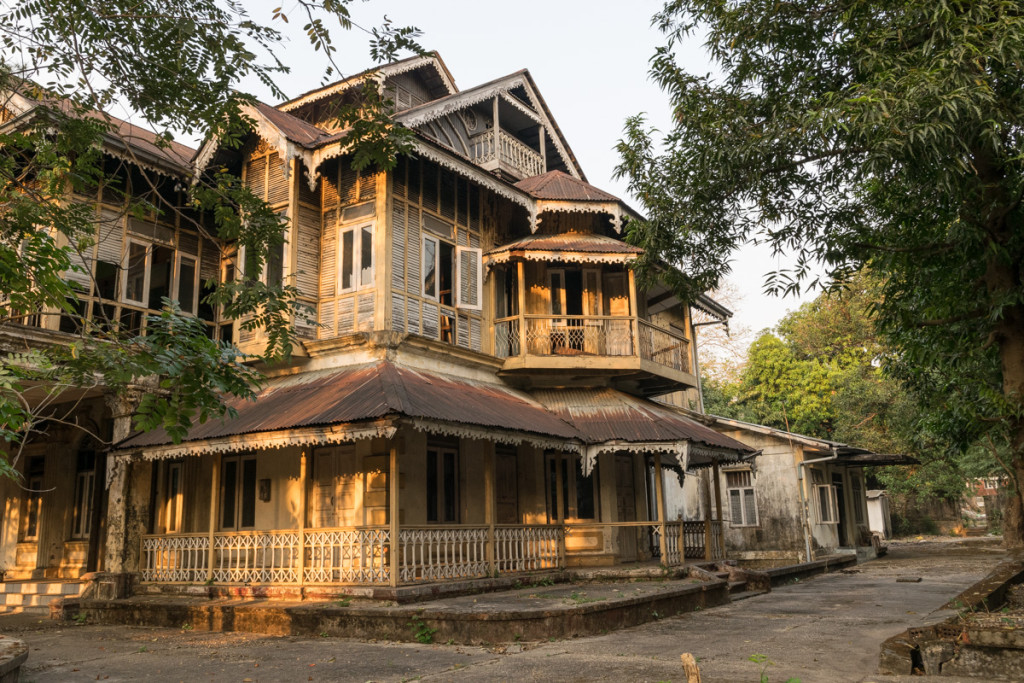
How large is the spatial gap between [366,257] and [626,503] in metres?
8.36

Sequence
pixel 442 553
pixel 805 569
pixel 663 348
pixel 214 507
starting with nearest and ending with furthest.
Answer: pixel 214 507
pixel 442 553
pixel 663 348
pixel 805 569

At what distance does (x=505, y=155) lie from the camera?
19469mm

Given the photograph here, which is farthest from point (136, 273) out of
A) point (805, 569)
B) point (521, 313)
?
point (805, 569)

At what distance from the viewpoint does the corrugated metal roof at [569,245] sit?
53.2 ft

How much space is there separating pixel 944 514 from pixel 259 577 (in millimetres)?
40064

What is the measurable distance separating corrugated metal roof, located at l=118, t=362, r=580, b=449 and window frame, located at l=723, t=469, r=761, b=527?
978 cm

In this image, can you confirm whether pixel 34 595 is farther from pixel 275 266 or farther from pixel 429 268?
pixel 429 268

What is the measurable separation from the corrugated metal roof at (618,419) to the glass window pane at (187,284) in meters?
7.32

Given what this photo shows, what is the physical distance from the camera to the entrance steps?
14844mm

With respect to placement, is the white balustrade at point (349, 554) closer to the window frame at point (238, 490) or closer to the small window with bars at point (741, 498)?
the window frame at point (238, 490)

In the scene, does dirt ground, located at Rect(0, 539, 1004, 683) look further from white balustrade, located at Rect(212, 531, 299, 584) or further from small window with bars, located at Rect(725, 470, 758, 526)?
small window with bars, located at Rect(725, 470, 758, 526)

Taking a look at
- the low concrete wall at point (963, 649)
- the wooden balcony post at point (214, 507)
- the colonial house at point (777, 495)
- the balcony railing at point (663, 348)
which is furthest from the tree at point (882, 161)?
the colonial house at point (777, 495)

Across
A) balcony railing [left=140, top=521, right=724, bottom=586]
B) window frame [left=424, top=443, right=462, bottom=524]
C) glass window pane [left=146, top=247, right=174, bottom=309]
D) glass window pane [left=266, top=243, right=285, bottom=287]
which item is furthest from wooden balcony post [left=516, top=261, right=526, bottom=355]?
glass window pane [left=146, top=247, right=174, bottom=309]

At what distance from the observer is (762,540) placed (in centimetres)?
2262
